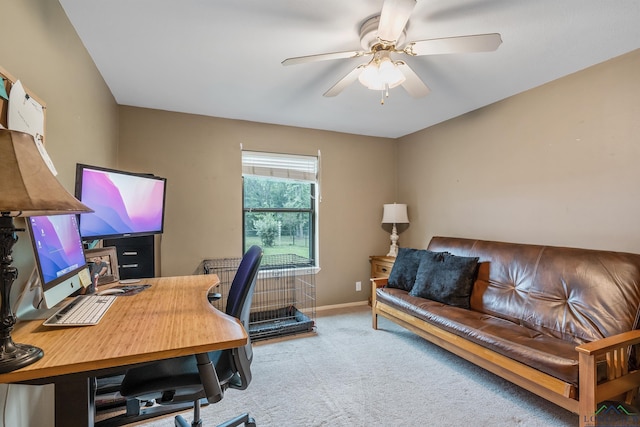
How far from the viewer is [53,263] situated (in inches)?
45.1

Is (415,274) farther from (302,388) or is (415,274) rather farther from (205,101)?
(205,101)

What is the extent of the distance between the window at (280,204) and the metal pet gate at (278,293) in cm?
14

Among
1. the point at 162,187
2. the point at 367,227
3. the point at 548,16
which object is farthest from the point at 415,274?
the point at 162,187

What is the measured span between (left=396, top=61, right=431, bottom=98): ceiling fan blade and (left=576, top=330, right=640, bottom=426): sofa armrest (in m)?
1.76

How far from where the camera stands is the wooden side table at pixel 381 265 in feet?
12.7

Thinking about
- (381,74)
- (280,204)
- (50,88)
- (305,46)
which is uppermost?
(305,46)

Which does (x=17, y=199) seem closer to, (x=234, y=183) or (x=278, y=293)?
(x=234, y=183)

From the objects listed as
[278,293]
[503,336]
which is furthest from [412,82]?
[278,293]

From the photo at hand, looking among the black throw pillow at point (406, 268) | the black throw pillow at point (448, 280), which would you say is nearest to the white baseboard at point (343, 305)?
the black throw pillow at point (406, 268)

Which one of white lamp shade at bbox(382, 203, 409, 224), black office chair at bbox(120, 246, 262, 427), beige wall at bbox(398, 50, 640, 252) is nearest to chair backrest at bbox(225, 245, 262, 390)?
black office chair at bbox(120, 246, 262, 427)

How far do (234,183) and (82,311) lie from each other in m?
2.43

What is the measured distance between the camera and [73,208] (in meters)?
0.88

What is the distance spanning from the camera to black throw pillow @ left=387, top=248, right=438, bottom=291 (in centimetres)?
316

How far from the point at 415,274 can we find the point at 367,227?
126 centimetres
